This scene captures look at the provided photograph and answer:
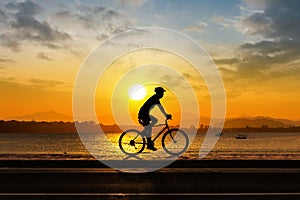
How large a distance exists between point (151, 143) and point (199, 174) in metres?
5.70

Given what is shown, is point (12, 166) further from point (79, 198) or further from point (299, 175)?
point (299, 175)

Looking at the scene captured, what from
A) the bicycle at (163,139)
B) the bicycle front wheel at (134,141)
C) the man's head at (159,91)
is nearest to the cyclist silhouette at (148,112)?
the man's head at (159,91)

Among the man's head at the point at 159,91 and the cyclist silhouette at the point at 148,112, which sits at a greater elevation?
the man's head at the point at 159,91

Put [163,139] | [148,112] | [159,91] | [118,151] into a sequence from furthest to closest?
[118,151], [163,139], [148,112], [159,91]

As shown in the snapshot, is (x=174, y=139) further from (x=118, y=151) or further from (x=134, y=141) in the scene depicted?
(x=118, y=151)

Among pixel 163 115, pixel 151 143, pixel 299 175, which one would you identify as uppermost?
pixel 163 115

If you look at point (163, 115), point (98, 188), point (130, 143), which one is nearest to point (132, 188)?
point (98, 188)

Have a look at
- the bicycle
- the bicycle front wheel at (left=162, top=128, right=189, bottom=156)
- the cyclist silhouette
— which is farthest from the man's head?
the bicycle front wheel at (left=162, top=128, right=189, bottom=156)

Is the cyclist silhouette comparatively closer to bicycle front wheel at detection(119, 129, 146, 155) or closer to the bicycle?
the bicycle

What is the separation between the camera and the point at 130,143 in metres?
17.8

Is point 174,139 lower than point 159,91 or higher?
→ lower

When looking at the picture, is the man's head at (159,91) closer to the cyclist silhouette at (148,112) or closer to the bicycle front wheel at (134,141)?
the cyclist silhouette at (148,112)

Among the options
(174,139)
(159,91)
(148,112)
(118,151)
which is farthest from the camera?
(118,151)

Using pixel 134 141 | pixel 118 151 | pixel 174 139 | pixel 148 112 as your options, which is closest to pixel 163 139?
pixel 174 139
